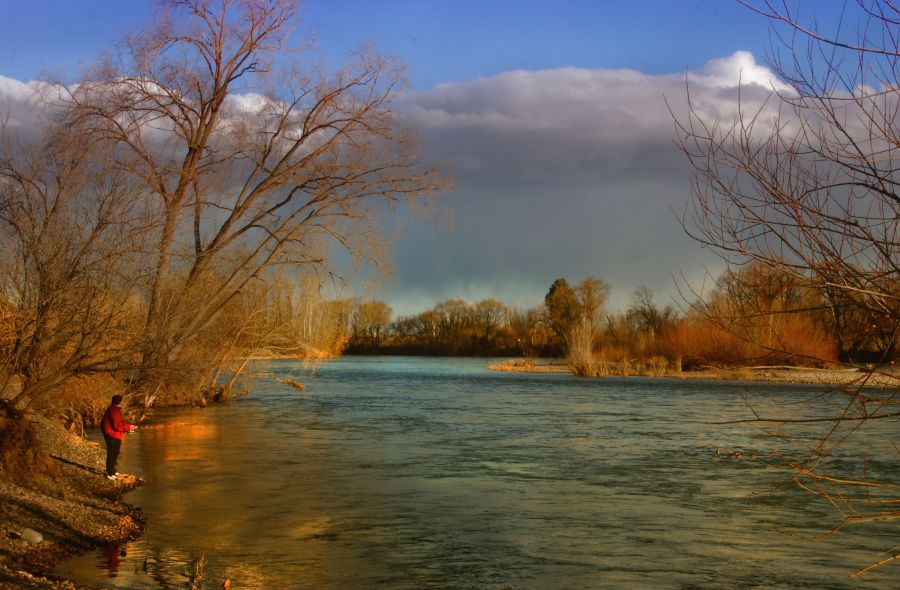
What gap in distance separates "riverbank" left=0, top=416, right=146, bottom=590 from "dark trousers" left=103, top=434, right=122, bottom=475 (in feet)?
0.58

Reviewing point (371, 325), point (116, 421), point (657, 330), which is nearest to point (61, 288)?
point (116, 421)

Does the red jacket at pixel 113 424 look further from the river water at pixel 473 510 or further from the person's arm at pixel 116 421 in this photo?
the river water at pixel 473 510

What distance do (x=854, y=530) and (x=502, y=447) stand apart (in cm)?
969

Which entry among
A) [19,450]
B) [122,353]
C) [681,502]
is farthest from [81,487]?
[681,502]

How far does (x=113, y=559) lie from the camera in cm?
1018

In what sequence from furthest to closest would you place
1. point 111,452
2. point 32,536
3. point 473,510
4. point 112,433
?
point 111,452 < point 112,433 < point 473,510 < point 32,536

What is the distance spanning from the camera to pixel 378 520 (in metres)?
12.9

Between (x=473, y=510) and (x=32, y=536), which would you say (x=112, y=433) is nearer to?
(x=32, y=536)

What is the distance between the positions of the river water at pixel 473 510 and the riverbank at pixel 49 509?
0.33 m

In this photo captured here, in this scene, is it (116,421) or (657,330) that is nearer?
(116,421)

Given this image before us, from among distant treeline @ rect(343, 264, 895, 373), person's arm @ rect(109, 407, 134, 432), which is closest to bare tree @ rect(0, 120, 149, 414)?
person's arm @ rect(109, 407, 134, 432)

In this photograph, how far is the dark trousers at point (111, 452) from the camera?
1395cm

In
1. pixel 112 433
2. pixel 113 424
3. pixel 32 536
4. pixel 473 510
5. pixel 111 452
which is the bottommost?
pixel 473 510

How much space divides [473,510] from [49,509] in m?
5.98
